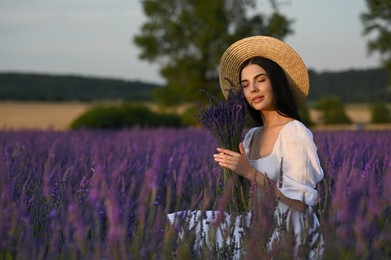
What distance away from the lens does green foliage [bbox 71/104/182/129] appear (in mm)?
17359

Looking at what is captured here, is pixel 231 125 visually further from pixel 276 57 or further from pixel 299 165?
pixel 276 57

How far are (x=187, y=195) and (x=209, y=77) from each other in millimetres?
20434

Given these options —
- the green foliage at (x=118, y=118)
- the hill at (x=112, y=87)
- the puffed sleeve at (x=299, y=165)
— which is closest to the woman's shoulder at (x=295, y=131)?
the puffed sleeve at (x=299, y=165)

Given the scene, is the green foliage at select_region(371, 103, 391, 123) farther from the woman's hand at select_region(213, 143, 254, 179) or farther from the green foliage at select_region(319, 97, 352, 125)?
the woman's hand at select_region(213, 143, 254, 179)

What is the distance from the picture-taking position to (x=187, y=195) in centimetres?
374

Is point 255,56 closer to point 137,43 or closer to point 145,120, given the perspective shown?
point 145,120

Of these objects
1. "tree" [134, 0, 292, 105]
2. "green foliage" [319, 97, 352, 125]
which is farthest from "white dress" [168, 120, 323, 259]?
"green foliage" [319, 97, 352, 125]

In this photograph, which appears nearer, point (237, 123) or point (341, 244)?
point (341, 244)

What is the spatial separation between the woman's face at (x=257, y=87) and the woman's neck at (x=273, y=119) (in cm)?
3

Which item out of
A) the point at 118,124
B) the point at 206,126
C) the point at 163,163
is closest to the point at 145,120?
the point at 118,124

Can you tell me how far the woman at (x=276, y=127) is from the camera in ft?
8.47

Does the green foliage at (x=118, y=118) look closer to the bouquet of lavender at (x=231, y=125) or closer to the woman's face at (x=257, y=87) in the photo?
the woman's face at (x=257, y=87)

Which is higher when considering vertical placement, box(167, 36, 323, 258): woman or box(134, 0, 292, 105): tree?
box(134, 0, 292, 105): tree

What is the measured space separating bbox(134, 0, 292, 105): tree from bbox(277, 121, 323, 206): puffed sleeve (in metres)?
20.1
